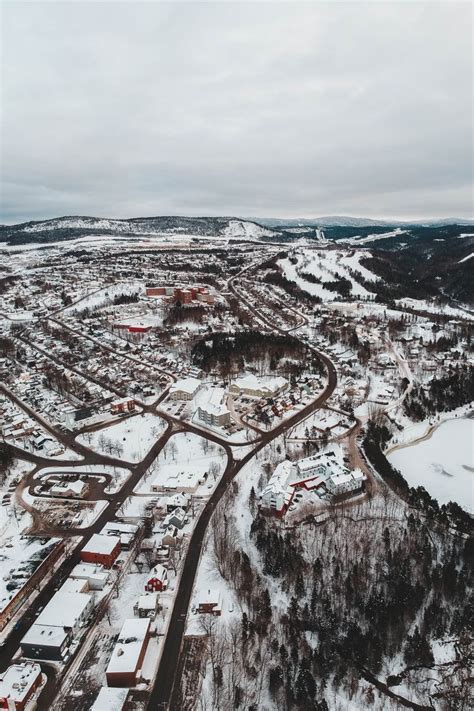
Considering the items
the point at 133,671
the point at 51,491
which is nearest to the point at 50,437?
the point at 51,491

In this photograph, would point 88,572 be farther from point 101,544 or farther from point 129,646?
point 129,646

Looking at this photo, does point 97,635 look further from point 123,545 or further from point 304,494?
point 304,494

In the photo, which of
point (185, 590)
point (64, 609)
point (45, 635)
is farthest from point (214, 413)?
point (45, 635)

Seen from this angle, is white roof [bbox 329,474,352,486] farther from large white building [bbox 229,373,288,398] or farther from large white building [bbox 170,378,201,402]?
large white building [bbox 170,378,201,402]

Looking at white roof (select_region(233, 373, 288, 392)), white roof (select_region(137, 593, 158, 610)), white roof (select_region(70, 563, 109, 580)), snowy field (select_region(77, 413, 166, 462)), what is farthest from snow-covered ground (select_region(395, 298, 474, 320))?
white roof (select_region(137, 593, 158, 610))

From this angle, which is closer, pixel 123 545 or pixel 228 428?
pixel 123 545

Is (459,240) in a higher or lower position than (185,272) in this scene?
higher

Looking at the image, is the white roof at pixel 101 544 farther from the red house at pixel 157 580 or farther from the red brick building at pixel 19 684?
the red brick building at pixel 19 684
